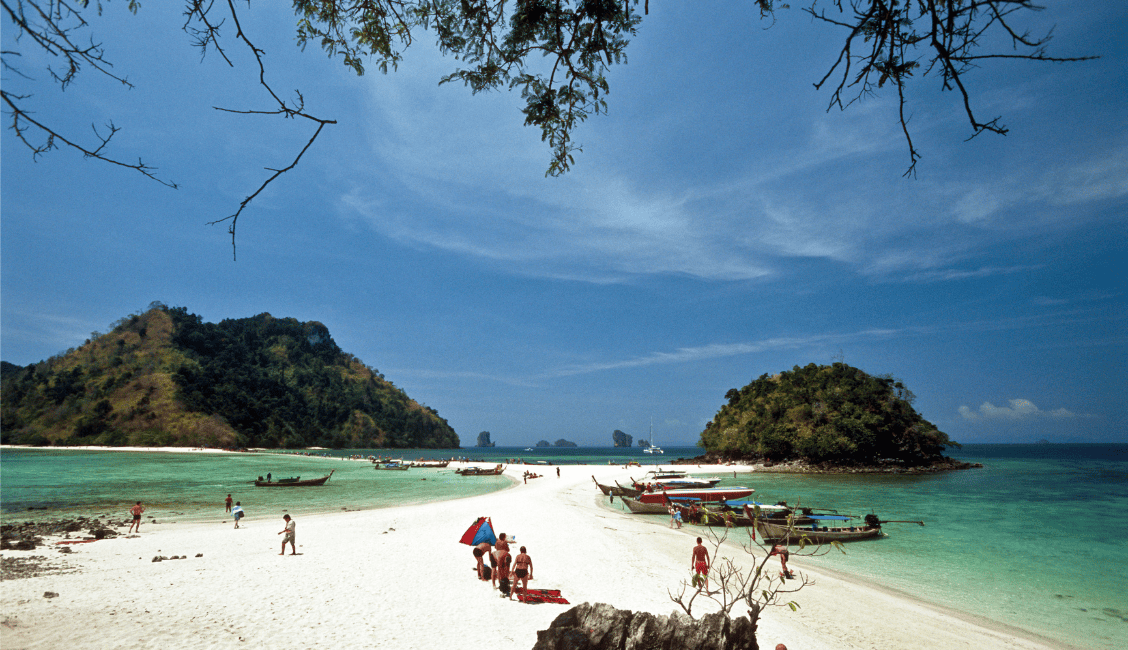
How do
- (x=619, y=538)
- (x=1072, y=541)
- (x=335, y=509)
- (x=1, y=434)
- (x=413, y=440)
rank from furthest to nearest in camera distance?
(x=413, y=440) < (x=1, y=434) < (x=335, y=509) < (x=1072, y=541) < (x=619, y=538)

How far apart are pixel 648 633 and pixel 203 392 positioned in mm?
129723

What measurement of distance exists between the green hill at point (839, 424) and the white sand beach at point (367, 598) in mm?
47996

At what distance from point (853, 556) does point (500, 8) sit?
19280mm

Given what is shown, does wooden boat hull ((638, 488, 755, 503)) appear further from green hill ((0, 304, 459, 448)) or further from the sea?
green hill ((0, 304, 459, 448))

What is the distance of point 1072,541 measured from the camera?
2020cm

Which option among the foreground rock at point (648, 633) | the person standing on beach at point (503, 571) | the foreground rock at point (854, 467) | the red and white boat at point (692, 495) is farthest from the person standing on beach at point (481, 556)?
the foreground rock at point (854, 467)

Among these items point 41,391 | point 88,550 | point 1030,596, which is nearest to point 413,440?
point 41,391

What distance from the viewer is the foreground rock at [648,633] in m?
→ 5.01

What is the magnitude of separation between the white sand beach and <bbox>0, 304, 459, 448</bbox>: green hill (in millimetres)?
107420

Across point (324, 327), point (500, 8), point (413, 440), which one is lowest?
point (413, 440)

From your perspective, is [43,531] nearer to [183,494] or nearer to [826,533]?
[183,494]

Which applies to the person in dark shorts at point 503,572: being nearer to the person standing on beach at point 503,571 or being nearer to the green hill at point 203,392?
the person standing on beach at point 503,571

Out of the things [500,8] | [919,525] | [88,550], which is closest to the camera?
[500,8]

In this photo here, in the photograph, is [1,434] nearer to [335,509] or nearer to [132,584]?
[335,509]
